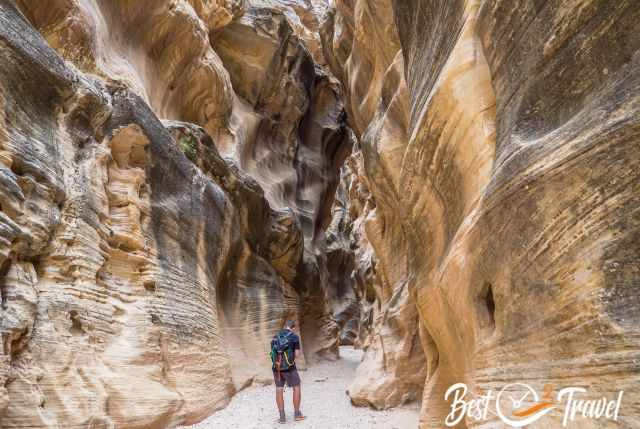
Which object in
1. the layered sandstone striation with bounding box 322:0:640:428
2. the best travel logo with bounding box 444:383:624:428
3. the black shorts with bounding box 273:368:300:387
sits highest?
the layered sandstone striation with bounding box 322:0:640:428

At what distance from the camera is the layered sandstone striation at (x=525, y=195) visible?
2.62 m

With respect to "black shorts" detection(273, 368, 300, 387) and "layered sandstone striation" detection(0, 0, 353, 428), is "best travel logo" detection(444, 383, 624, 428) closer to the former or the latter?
"black shorts" detection(273, 368, 300, 387)

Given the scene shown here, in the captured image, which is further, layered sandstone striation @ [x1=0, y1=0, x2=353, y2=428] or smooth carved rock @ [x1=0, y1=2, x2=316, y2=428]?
layered sandstone striation @ [x1=0, y1=0, x2=353, y2=428]

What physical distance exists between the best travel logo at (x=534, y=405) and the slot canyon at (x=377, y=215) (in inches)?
2.1

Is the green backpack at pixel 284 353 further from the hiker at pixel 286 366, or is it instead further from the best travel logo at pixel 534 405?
the best travel logo at pixel 534 405

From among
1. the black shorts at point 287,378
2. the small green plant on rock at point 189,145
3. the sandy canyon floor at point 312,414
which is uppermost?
the small green plant on rock at point 189,145

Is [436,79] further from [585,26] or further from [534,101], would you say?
[585,26]

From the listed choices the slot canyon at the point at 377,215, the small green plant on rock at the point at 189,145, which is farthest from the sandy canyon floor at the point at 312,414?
the small green plant on rock at the point at 189,145

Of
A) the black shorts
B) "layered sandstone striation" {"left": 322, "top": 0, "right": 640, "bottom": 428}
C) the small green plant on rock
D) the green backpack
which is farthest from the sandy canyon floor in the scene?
the small green plant on rock

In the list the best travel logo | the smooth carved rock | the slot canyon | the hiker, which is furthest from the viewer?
the hiker

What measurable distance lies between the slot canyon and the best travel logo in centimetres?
5

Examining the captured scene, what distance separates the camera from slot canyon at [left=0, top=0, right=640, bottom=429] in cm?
285

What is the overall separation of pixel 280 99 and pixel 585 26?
50.1 feet

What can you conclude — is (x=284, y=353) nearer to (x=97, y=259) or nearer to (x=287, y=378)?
(x=287, y=378)
